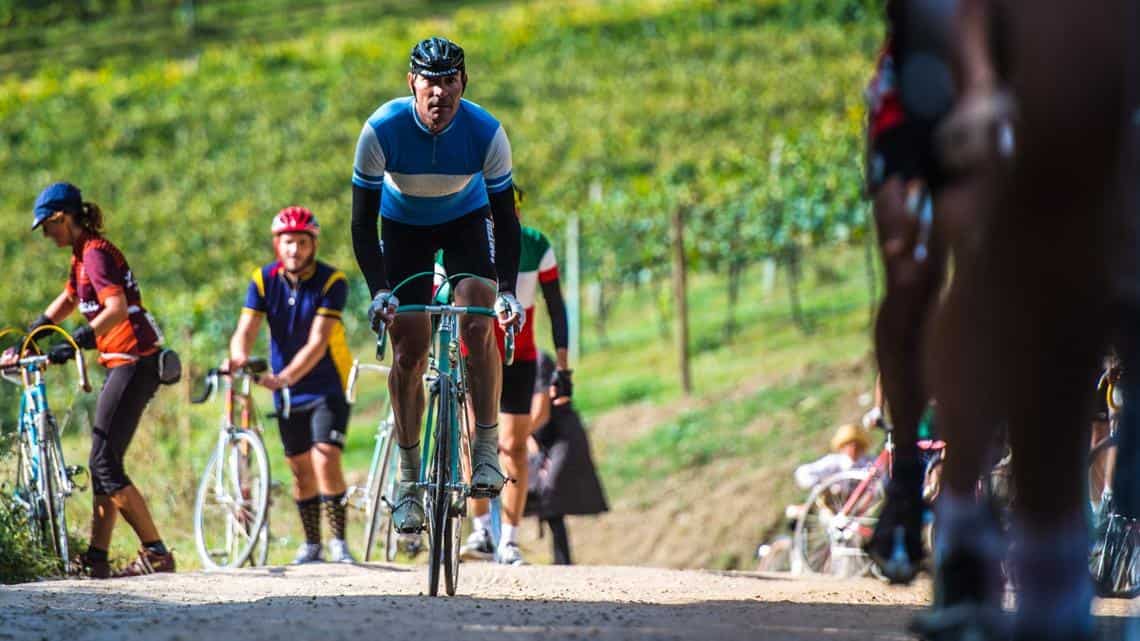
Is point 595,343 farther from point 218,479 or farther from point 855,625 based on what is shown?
point 855,625

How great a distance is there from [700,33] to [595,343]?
1293 inches

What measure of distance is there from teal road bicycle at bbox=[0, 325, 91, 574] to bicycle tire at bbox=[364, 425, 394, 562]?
1.79m

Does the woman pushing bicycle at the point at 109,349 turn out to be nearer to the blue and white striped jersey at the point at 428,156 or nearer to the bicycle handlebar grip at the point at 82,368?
the bicycle handlebar grip at the point at 82,368

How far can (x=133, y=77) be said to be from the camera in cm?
5634

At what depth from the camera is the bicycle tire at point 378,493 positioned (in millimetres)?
10703

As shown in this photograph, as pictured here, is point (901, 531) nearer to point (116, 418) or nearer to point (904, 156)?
point (904, 156)

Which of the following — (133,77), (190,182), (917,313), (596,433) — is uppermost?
(133,77)

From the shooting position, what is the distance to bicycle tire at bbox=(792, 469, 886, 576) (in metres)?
10.7

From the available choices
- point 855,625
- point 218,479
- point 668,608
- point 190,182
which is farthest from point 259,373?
point 190,182

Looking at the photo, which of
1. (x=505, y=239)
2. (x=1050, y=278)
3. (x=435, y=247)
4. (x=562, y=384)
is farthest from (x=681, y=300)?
(x=1050, y=278)

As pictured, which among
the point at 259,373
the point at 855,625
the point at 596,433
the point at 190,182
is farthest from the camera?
the point at 190,182

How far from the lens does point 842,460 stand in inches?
457

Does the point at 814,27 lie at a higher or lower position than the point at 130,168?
higher

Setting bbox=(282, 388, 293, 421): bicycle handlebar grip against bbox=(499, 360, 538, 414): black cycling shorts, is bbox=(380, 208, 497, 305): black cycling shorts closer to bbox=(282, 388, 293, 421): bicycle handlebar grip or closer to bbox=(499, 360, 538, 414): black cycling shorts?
bbox=(499, 360, 538, 414): black cycling shorts
